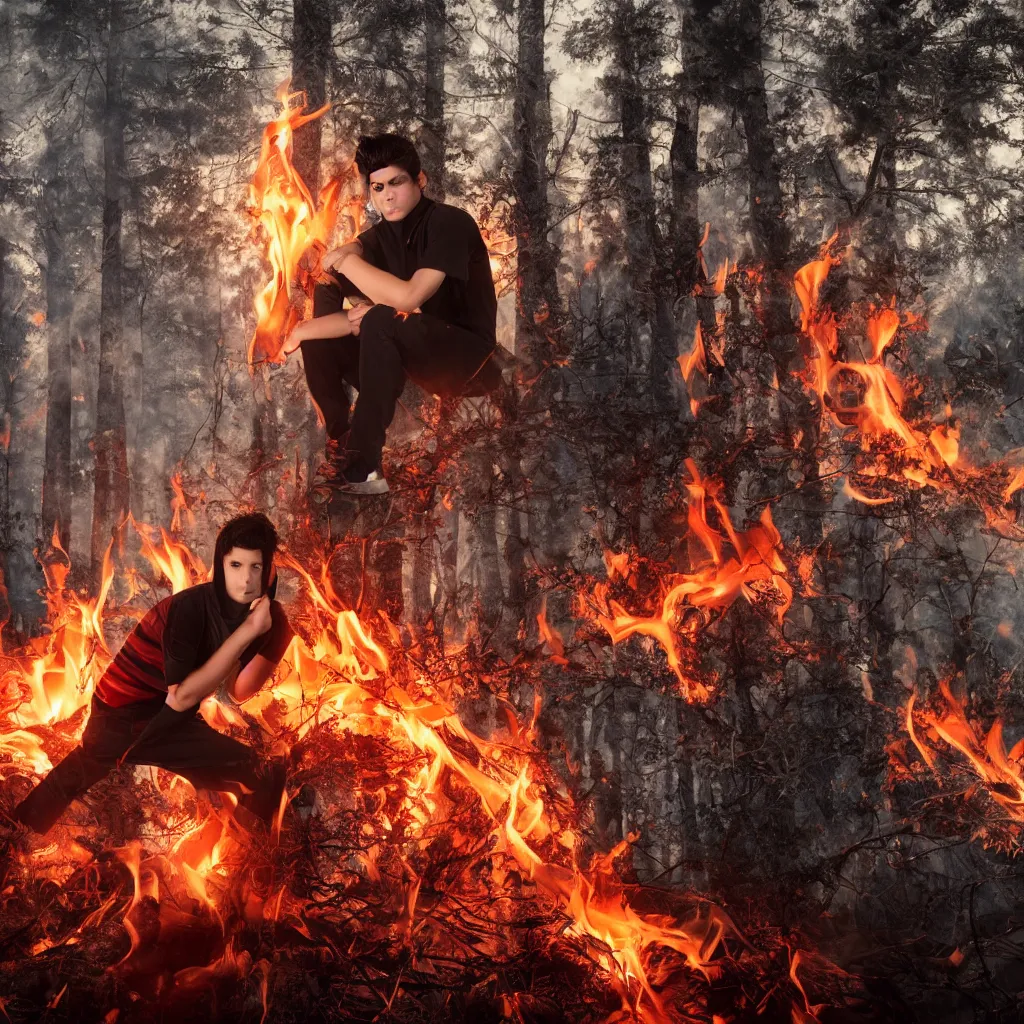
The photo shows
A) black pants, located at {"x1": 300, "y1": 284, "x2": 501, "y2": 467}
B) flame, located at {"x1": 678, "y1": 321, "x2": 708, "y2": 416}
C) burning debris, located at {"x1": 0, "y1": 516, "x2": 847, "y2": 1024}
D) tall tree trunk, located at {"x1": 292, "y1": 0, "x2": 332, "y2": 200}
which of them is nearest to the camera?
burning debris, located at {"x1": 0, "y1": 516, "x2": 847, "y2": 1024}

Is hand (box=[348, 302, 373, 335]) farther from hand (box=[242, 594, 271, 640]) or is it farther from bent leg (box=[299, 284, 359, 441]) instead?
hand (box=[242, 594, 271, 640])

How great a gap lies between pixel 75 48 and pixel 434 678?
9.70 feet

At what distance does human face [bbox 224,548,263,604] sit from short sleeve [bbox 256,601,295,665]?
3.6 inches

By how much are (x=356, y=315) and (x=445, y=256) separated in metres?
0.38

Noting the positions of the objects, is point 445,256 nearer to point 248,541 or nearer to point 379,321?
point 379,321

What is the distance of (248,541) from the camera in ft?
11.0

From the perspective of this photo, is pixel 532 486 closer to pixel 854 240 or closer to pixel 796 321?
pixel 796 321

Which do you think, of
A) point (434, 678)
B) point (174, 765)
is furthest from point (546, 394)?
point (174, 765)

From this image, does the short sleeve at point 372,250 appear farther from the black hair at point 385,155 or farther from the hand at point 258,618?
the hand at point 258,618

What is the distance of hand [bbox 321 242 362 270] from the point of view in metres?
3.46

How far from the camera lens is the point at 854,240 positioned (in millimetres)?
3949

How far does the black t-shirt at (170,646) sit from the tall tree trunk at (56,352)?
3.01 ft

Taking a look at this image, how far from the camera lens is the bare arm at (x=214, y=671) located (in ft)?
10.5

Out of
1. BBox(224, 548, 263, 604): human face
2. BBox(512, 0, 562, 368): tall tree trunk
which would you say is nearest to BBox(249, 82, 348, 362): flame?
BBox(512, 0, 562, 368): tall tree trunk
